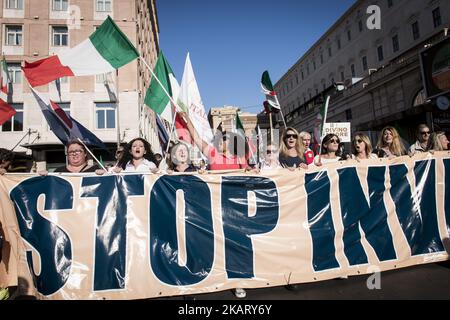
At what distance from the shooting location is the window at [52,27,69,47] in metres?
Answer: 19.4

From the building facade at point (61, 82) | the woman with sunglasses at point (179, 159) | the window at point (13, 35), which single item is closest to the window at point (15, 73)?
the building facade at point (61, 82)

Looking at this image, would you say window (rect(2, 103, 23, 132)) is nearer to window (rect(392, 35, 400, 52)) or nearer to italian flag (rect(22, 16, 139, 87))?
italian flag (rect(22, 16, 139, 87))

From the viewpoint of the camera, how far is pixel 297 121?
1641 inches

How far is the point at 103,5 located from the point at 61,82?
21.2ft

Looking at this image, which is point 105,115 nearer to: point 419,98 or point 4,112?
point 4,112

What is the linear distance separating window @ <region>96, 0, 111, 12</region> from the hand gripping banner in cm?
2084

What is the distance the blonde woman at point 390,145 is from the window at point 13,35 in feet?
76.8

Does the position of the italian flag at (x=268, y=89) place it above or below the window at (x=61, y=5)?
below

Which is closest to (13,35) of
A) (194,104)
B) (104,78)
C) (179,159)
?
(104,78)

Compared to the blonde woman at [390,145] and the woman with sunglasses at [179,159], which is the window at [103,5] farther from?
the blonde woman at [390,145]

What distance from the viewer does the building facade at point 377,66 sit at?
18.8 metres

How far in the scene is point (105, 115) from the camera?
19000mm
